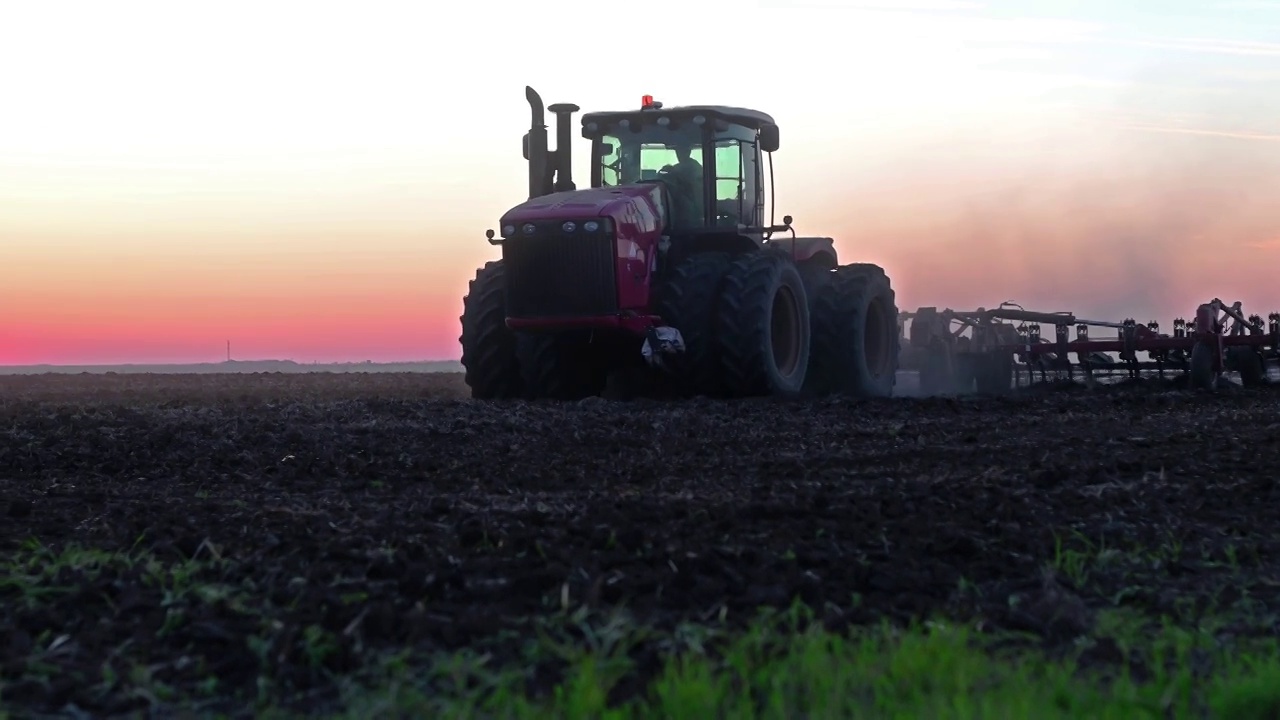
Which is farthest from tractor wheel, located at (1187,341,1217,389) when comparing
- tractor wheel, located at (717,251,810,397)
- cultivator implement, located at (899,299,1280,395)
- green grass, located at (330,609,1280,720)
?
green grass, located at (330,609,1280,720)

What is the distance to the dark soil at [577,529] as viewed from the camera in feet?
14.3

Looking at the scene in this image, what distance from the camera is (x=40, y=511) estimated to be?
25.2ft

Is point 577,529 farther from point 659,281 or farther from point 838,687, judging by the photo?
point 659,281

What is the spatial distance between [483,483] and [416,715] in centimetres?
508

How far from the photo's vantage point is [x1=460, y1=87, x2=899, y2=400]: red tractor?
15156 mm

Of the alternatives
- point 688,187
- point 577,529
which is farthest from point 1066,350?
point 577,529

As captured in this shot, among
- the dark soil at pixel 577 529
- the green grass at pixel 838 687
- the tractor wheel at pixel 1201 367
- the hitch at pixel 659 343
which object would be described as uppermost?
the hitch at pixel 659 343

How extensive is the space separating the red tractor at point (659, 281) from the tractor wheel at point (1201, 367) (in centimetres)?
492

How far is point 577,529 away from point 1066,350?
54.9 feet

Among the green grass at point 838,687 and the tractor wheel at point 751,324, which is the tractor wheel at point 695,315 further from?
the green grass at point 838,687

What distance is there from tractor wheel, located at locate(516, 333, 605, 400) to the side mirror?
10.3 feet

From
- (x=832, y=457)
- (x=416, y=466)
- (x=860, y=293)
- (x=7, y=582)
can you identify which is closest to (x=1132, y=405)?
(x=860, y=293)

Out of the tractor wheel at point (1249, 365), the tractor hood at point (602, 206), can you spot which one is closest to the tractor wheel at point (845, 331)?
the tractor hood at point (602, 206)

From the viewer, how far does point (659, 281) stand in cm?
1609
